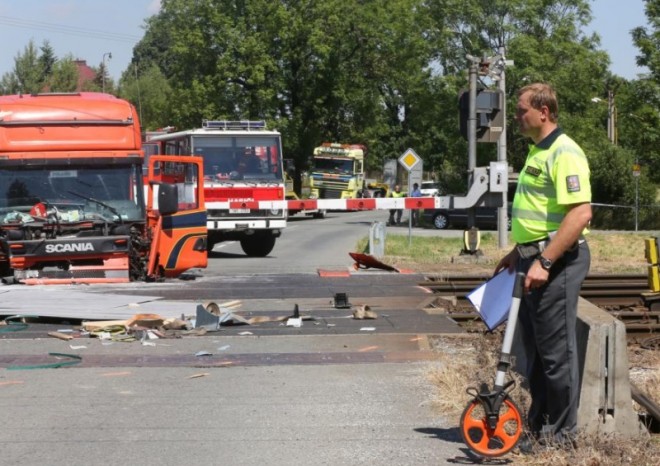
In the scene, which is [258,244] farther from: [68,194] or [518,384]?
[518,384]

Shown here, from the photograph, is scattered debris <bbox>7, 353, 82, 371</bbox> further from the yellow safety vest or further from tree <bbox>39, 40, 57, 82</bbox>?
tree <bbox>39, 40, 57, 82</bbox>

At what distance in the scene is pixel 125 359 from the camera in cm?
903

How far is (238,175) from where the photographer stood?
82.5 feet

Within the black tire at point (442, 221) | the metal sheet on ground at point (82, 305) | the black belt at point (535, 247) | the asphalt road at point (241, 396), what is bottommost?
the asphalt road at point (241, 396)

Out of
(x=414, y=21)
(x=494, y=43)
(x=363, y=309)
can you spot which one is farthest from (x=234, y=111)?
(x=363, y=309)

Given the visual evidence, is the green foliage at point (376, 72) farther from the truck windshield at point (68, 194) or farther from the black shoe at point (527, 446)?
the black shoe at point (527, 446)

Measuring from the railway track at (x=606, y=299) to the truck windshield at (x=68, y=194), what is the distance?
4.66m

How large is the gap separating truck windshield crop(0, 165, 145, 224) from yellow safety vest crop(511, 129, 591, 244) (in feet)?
33.9

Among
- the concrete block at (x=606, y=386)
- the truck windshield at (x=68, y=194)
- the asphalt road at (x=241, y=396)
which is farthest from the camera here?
the truck windshield at (x=68, y=194)

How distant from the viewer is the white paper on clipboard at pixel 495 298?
18.9ft

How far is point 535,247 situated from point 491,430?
39.7 inches

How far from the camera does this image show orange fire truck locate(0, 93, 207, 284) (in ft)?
47.9

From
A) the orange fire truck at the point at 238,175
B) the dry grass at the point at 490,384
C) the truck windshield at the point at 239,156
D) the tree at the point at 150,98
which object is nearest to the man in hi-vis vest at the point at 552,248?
the dry grass at the point at 490,384

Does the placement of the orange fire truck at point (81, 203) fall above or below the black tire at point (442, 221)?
above
